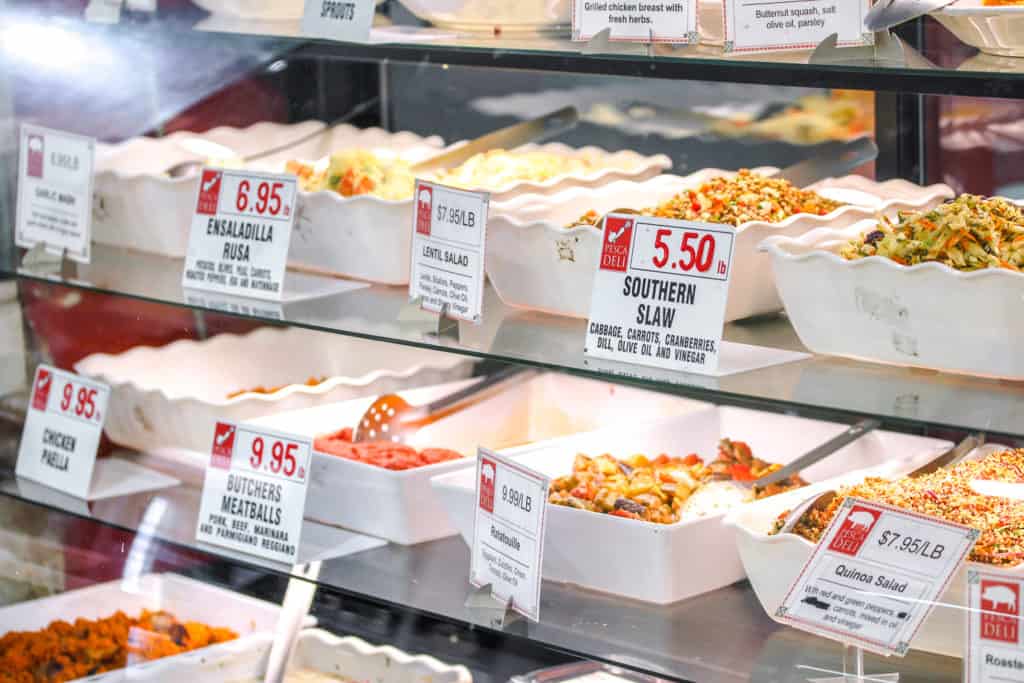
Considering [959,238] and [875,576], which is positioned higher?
[959,238]

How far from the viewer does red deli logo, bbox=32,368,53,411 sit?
1955 millimetres

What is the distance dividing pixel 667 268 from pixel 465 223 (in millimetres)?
255

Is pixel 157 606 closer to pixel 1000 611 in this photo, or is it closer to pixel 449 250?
pixel 449 250

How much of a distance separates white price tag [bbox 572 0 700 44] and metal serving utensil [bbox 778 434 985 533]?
1.51 feet

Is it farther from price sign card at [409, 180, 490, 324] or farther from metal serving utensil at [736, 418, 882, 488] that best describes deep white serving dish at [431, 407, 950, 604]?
price sign card at [409, 180, 490, 324]

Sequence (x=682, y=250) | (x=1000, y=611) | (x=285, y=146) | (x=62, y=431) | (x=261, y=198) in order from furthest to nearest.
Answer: (x=285, y=146), (x=62, y=431), (x=261, y=198), (x=682, y=250), (x=1000, y=611)

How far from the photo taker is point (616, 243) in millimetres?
1321

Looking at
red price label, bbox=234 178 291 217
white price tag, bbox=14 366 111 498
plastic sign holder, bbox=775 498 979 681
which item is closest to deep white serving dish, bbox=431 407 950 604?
plastic sign holder, bbox=775 498 979 681

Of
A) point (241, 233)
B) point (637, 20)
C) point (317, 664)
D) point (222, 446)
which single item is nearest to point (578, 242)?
point (637, 20)

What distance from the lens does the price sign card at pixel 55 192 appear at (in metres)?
1.84

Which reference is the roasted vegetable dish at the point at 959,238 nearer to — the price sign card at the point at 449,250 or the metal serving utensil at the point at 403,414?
the price sign card at the point at 449,250

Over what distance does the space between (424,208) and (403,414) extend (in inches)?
17.6

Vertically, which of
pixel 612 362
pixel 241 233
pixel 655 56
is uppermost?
pixel 655 56

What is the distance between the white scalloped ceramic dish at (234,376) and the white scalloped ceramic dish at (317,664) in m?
0.28
